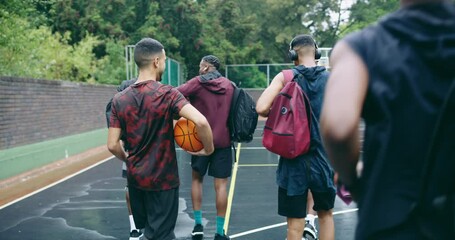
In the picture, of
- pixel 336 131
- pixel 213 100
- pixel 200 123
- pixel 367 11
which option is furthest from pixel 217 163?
pixel 367 11

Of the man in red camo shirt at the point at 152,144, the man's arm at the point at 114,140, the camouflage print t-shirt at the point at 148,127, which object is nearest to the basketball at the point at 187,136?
the man in red camo shirt at the point at 152,144

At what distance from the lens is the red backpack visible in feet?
16.0

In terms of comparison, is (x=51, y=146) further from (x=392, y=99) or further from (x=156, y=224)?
(x=392, y=99)

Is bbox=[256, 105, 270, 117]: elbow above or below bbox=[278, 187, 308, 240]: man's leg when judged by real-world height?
above

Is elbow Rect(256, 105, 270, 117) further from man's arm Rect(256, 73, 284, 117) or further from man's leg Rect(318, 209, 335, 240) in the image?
man's leg Rect(318, 209, 335, 240)

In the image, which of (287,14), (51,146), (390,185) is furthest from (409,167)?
(287,14)

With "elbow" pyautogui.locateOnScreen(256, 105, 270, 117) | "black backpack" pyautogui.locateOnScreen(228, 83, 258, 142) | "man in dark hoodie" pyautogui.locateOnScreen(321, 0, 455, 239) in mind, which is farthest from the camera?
"black backpack" pyautogui.locateOnScreen(228, 83, 258, 142)

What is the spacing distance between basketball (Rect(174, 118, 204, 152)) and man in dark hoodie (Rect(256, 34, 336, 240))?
1.82 ft

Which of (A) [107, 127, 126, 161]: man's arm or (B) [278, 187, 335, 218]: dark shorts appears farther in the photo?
(B) [278, 187, 335, 218]: dark shorts

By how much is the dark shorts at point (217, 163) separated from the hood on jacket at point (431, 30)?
484 centimetres

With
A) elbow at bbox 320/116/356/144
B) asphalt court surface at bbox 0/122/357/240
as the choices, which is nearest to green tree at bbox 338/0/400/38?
asphalt court surface at bbox 0/122/357/240

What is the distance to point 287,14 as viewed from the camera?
170 feet

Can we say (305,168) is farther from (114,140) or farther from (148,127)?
(114,140)

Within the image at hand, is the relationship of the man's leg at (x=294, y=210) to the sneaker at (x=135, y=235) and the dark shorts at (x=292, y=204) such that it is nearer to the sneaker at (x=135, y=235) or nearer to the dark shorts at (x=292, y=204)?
the dark shorts at (x=292, y=204)
